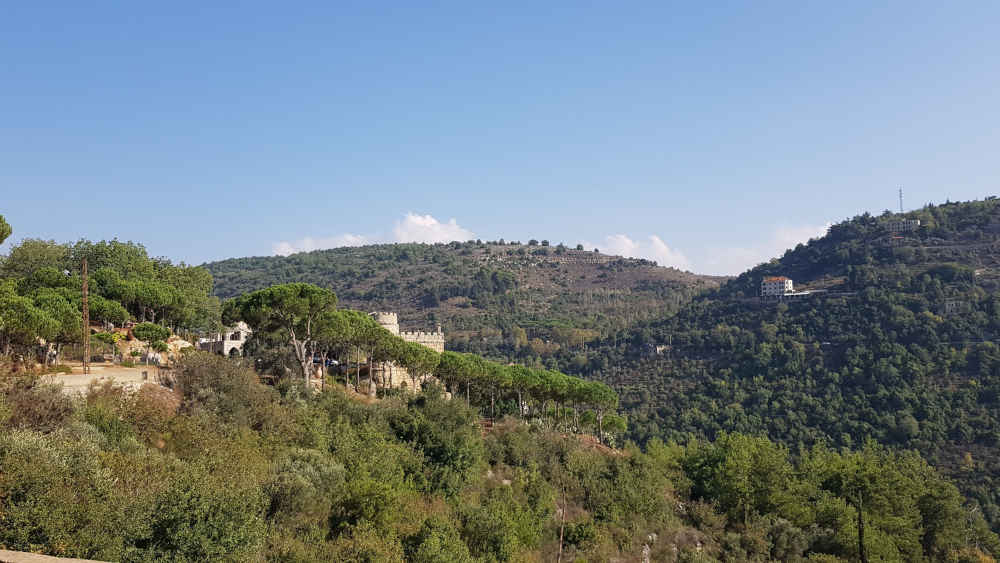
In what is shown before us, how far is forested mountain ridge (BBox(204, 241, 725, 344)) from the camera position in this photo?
405ft

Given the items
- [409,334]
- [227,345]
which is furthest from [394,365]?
[227,345]

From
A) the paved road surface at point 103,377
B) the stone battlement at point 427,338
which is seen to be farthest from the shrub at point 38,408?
the stone battlement at point 427,338

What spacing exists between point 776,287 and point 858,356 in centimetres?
3334

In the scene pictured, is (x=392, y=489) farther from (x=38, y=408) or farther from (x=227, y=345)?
(x=227, y=345)

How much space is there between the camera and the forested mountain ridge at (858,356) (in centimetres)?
6112

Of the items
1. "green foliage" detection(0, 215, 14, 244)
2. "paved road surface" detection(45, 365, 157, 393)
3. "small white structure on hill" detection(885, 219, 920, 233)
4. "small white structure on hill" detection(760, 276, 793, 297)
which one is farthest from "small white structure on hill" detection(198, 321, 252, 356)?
"small white structure on hill" detection(885, 219, 920, 233)

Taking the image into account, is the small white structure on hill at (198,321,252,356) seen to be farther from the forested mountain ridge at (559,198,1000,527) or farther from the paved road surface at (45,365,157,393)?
the forested mountain ridge at (559,198,1000,527)

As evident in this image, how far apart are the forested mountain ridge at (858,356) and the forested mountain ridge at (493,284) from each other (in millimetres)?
19560

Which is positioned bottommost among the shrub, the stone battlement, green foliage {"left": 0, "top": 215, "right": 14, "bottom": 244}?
the shrub

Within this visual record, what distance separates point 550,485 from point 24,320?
2278 cm

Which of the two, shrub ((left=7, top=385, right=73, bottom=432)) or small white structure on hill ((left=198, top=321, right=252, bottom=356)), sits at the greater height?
small white structure on hill ((left=198, top=321, right=252, bottom=356))

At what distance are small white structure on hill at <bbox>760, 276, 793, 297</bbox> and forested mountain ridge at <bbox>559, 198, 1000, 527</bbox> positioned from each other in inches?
107

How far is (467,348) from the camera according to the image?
106 meters

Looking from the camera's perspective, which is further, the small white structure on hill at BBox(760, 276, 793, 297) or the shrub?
the small white structure on hill at BBox(760, 276, 793, 297)
